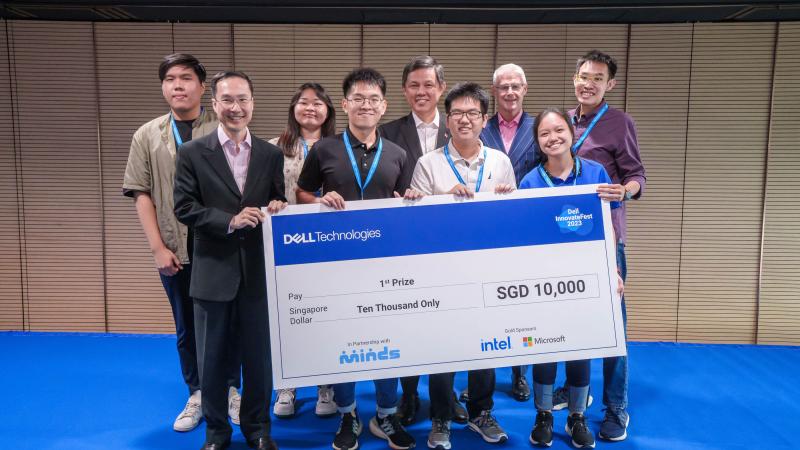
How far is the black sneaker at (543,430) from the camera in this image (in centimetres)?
249

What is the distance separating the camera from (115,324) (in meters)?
4.33

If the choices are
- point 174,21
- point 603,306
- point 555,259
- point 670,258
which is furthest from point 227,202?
point 670,258

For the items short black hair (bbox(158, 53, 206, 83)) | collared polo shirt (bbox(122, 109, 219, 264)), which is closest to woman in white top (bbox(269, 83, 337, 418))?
collared polo shirt (bbox(122, 109, 219, 264))

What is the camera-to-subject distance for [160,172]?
2676 millimetres

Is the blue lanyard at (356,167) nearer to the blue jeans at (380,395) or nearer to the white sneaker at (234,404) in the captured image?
the blue jeans at (380,395)

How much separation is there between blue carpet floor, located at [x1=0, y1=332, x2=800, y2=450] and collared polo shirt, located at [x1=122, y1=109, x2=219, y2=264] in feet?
3.45

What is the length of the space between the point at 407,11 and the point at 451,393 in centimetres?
290

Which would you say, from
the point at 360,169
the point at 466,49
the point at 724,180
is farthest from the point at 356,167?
the point at 724,180

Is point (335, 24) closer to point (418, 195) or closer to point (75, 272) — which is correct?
point (418, 195)

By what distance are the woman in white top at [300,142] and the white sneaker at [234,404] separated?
22 cm

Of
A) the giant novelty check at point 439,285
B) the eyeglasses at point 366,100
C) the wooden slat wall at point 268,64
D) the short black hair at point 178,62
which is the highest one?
the wooden slat wall at point 268,64

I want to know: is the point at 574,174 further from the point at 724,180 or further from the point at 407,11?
the point at 724,180

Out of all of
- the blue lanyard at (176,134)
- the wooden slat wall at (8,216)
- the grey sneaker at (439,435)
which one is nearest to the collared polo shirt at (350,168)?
the blue lanyard at (176,134)

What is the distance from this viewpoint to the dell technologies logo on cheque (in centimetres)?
224
